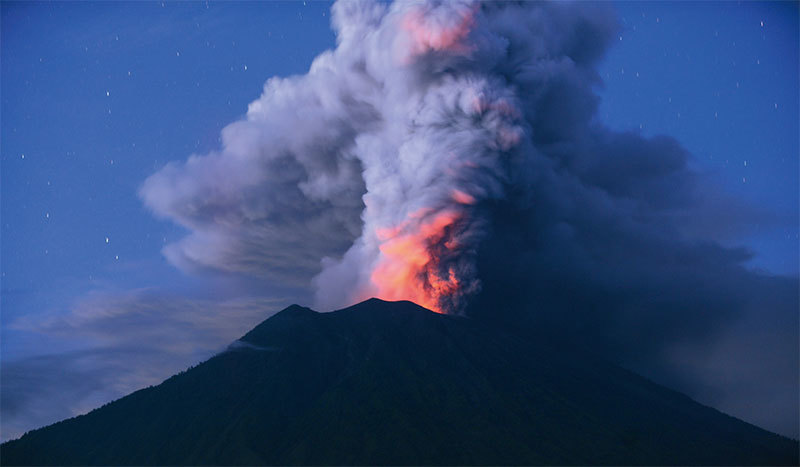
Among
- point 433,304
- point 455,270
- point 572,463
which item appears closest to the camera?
point 572,463

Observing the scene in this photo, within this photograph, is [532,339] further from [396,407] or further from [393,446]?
[393,446]

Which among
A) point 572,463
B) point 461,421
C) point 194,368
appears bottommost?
point 572,463

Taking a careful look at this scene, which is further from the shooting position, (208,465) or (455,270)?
(455,270)

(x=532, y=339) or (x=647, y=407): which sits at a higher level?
(x=532, y=339)

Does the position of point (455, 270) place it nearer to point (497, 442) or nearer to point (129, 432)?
point (497, 442)

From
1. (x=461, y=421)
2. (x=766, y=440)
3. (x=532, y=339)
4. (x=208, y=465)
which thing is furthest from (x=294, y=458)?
(x=766, y=440)

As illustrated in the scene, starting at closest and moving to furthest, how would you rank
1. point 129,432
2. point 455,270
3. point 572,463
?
1. point 572,463
2. point 129,432
3. point 455,270

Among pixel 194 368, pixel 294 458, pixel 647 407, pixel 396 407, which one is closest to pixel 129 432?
pixel 194 368
